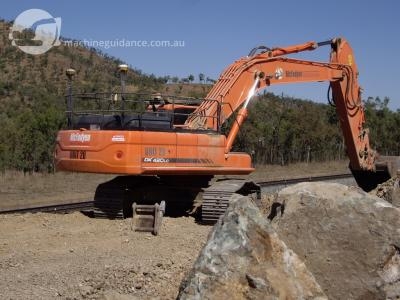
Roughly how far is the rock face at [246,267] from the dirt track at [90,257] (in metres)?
1.38

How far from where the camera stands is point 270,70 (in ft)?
43.9

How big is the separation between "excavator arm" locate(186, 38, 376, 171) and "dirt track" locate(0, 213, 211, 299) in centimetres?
230

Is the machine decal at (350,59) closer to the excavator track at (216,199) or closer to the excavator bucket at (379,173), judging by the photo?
the excavator bucket at (379,173)

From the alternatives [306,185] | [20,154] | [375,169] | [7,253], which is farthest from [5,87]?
[306,185]

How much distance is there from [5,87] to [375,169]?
41.8 m

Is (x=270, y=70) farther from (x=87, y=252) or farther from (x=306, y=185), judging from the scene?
(x=306, y=185)

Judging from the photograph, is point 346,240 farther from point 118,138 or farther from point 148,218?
point 118,138

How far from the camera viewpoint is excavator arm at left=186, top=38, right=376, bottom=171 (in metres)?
12.0

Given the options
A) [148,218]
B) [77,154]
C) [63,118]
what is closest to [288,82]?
[148,218]

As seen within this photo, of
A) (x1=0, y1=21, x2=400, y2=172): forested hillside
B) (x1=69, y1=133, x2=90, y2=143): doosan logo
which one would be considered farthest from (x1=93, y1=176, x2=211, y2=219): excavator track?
(x1=0, y1=21, x2=400, y2=172): forested hillside

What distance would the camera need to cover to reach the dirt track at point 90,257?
631cm

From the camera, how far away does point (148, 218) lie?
10.4 meters

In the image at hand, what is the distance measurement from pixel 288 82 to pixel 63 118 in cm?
1943

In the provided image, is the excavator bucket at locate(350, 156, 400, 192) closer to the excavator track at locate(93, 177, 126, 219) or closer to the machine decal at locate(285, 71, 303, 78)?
the machine decal at locate(285, 71, 303, 78)
